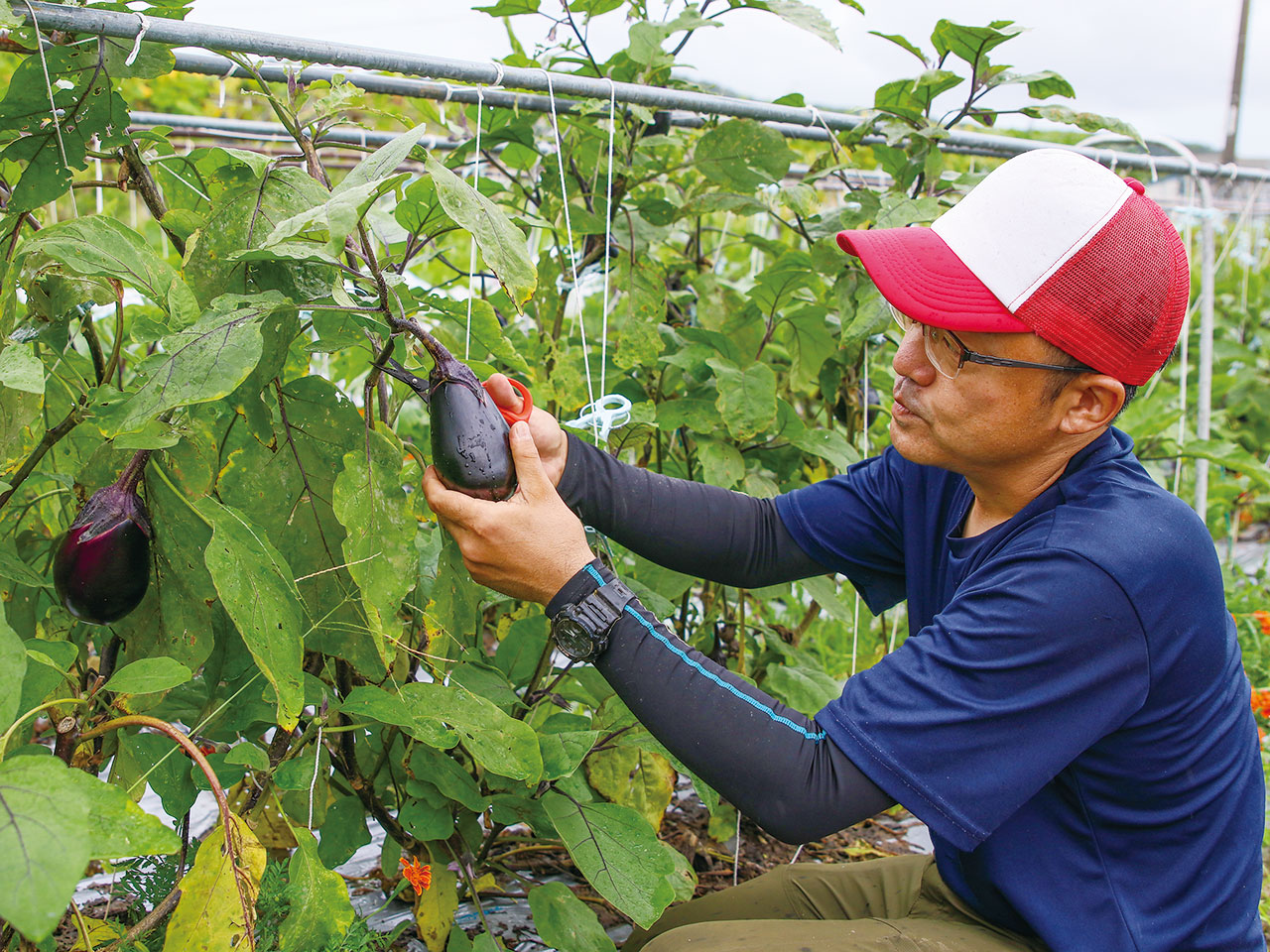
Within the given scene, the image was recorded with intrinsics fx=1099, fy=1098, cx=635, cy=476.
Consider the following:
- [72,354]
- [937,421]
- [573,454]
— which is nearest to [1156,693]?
[937,421]

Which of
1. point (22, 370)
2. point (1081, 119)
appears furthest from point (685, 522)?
point (1081, 119)

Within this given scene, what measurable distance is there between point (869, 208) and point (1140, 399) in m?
1.64

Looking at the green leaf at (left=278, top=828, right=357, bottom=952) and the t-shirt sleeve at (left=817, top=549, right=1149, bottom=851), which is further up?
the t-shirt sleeve at (left=817, top=549, right=1149, bottom=851)

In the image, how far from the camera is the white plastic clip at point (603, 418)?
1484 mm

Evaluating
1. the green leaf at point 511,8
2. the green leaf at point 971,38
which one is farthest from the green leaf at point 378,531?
the green leaf at point 971,38

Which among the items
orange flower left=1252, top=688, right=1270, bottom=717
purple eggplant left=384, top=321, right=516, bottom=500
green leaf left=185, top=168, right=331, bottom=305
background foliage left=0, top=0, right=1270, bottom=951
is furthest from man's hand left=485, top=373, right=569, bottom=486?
orange flower left=1252, top=688, right=1270, bottom=717

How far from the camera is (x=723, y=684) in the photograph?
119 centimetres

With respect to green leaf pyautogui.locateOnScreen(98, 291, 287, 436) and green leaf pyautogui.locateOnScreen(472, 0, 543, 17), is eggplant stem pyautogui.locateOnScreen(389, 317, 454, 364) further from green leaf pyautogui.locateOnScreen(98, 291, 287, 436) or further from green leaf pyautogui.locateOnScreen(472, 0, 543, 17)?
green leaf pyautogui.locateOnScreen(472, 0, 543, 17)

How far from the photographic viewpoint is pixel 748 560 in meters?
1.64

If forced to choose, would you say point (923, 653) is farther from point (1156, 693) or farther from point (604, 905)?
point (604, 905)

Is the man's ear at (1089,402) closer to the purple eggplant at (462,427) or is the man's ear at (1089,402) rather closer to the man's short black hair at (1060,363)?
the man's short black hair at (1060,363)

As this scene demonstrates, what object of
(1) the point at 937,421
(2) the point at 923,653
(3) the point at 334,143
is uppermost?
(3) the point at 334,143

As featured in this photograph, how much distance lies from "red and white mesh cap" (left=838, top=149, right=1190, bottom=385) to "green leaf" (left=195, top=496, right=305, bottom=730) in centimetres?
74

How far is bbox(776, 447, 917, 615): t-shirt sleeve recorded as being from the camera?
1.61m
